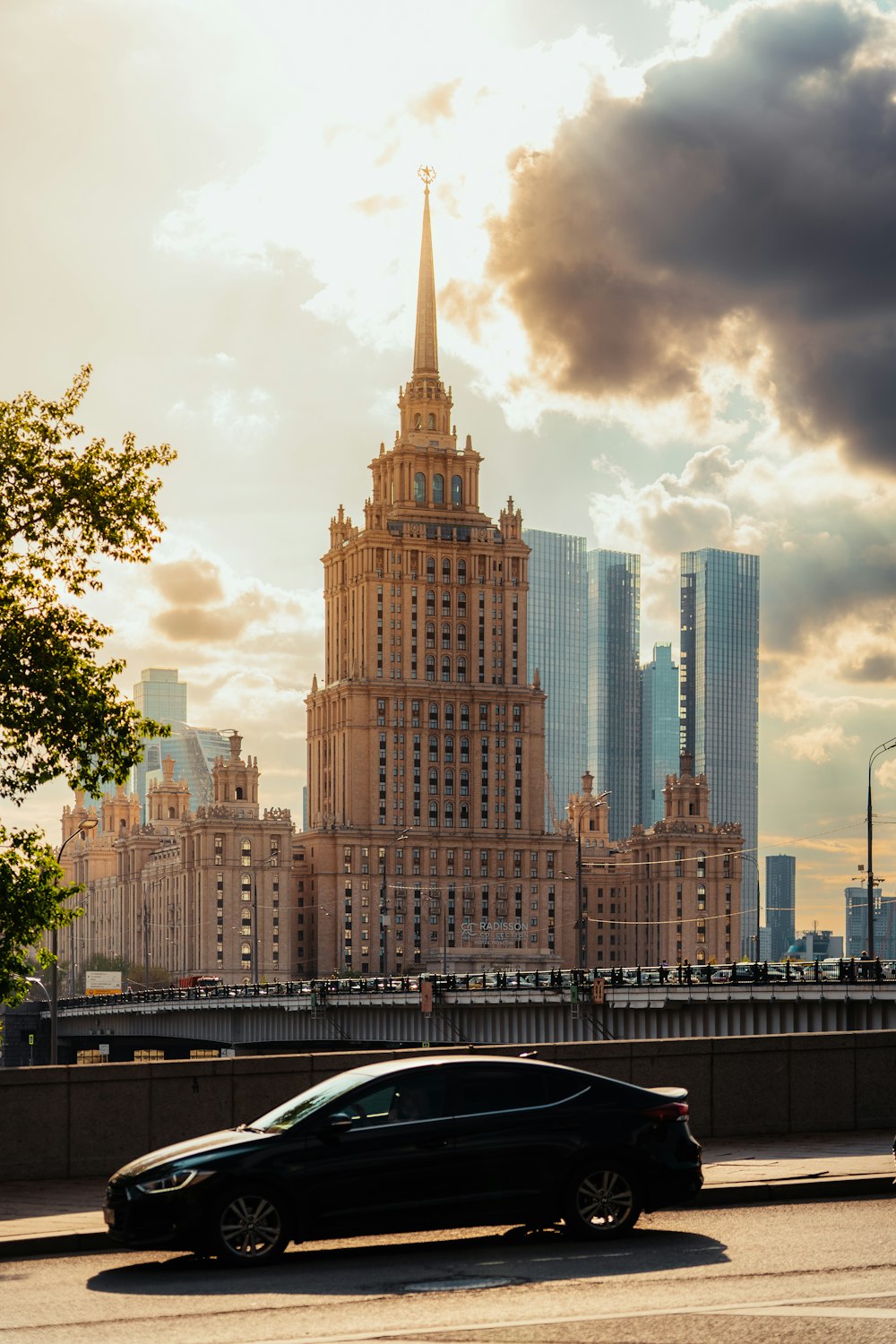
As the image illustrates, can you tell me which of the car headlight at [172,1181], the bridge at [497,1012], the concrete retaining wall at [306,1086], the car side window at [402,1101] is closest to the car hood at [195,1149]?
the car headlight at [172,1181]

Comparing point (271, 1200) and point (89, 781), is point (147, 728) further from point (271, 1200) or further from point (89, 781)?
point (271, 1200)

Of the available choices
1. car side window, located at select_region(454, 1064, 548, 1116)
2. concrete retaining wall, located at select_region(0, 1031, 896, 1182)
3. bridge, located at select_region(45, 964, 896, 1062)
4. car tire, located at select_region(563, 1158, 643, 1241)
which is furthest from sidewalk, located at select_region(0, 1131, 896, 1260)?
bridge, located at select_region(45, 964, 896, 1062)

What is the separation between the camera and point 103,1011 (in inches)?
6033

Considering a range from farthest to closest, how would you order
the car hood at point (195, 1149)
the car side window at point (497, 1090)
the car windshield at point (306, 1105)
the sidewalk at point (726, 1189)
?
1. the sidewalk at point (726, 1189)
2. the car side window at point (497, 1090)
3. the car windshield at point (306, 1105)
4. the car hood at point (195, 1149)

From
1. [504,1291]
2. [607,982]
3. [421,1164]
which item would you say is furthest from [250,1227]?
[607,982]

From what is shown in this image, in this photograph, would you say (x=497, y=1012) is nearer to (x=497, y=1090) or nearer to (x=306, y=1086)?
(x=306, y=1086)

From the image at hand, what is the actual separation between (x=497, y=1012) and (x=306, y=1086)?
65.6 metres

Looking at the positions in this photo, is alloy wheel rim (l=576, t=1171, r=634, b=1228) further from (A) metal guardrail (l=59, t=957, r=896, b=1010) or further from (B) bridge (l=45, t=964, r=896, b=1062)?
(A) metal guardrail (l=59, t=957, r=896, b=1010)

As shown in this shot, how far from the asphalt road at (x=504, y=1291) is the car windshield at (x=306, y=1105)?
1291mm

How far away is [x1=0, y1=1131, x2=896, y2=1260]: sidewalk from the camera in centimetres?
1947

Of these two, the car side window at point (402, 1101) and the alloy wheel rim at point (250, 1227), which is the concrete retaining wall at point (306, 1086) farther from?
the alloy wheel rim at point (250, 1227)

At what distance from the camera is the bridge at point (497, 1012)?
6675cm

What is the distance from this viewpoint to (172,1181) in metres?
17.8

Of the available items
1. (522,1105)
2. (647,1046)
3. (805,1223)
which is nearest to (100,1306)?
(522,1105)
